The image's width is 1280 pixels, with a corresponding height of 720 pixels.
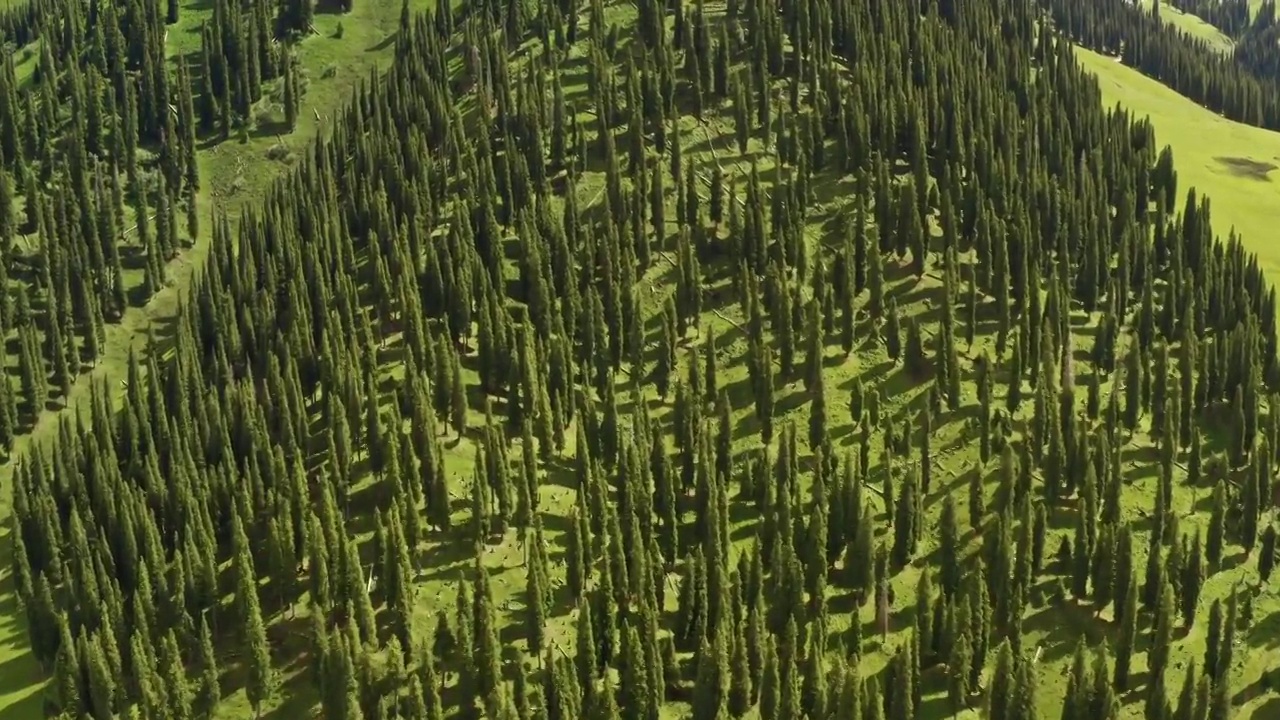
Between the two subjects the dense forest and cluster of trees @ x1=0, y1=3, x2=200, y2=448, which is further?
cluster of trees @ x1=0, y1=3, x2=200, y2=448

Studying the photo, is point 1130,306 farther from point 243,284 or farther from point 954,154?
point 243,284

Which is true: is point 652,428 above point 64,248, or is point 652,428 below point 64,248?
below

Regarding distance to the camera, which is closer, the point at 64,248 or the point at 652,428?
the point at 652,428

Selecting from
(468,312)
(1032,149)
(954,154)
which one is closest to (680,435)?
(468,312)

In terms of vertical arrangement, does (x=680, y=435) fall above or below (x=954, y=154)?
below

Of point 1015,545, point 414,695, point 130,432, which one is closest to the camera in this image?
point 414,695

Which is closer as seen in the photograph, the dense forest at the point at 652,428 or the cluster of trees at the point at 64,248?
the dense forest at the point at 652,428

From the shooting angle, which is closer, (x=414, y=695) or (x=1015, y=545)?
(x=414, y=695)

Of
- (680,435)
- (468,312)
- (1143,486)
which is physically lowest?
(1143,486)
